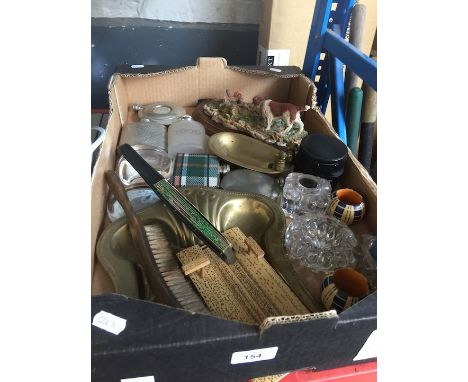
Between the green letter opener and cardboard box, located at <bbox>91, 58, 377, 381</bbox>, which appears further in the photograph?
the green letter opener

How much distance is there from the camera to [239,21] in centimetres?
111

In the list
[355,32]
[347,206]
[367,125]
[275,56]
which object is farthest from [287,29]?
[347,206]

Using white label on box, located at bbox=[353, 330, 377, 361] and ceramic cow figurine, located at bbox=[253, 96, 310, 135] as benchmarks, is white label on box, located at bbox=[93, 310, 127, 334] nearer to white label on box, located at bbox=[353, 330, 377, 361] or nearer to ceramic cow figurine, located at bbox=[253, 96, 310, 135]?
white label on box, located at bbox=[353, 330, 377, 361]

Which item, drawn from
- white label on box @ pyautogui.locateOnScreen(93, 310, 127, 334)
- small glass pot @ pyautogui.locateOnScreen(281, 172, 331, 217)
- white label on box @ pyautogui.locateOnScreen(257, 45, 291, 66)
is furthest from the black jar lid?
white label on box @ pyautogui.locateOnScreen(257, 45, 291, 66)

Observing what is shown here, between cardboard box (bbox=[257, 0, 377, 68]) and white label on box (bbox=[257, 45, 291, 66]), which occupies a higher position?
cardboard box (bbox=[257, 0, 377, 68])

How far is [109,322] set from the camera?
32cm

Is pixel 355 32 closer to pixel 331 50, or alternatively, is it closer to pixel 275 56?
pixel 331 50

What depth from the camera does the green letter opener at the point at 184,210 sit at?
1.54 feet

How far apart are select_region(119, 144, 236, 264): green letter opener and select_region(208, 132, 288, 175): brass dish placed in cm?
15

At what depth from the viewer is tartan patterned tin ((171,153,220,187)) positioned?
61cm

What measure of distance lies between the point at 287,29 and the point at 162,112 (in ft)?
1.54

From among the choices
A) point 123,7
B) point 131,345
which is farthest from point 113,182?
point 123,7

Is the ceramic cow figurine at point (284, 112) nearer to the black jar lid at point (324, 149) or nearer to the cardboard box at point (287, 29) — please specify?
the black jar lid at point (324, 149)

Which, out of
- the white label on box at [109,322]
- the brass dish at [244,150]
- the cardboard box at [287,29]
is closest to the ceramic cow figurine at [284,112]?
the brass dish at [244,150]
